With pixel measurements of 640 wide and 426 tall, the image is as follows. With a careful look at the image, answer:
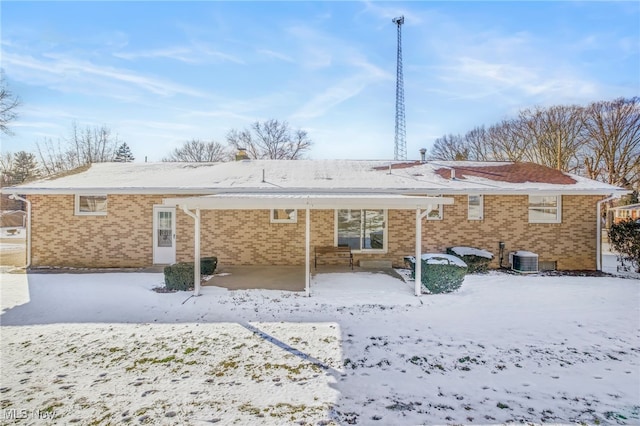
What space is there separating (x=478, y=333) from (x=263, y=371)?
3.84 meters

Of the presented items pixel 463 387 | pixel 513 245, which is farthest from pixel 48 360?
pixel 513 245

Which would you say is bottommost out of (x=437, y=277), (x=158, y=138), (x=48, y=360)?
(x=48, y=360)

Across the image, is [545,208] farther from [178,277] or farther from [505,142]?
[505,142]

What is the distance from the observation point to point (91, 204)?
12266mm

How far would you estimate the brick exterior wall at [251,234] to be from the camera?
1205 centimetres

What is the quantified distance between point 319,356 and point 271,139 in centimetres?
3715

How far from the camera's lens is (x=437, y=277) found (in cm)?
865

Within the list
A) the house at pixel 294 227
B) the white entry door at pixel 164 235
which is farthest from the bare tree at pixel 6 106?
the white entry door at pixel 164 235

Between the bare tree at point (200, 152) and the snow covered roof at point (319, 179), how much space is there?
25.8m

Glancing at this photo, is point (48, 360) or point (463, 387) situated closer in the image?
point (463, 387)

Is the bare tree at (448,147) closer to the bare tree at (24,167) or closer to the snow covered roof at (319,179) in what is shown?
the snow covered roof at (319,179)

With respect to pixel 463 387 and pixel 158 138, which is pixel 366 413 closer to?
pixel 463 387

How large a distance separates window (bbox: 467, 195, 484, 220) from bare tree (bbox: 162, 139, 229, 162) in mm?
34193

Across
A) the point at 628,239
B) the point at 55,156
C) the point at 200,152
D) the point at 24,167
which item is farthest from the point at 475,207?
the point at 24,167
